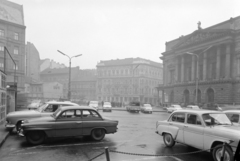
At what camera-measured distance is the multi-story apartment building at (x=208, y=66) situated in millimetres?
42531

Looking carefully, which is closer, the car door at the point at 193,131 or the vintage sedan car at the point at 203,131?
the vintage sedan car at the point at 203,131

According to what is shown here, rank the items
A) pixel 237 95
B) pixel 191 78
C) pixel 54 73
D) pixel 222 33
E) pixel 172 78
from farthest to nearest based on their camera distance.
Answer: pixel 54 73, pixel 172 78, pixel 191 78, pixel 222 33, pixel 237 95

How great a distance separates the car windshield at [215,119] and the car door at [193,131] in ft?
0.74

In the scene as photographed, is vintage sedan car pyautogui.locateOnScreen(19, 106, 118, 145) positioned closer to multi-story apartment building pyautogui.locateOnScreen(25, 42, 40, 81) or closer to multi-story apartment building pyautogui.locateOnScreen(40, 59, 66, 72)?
multi-story apartment building pyautogui.locateOnScreen(25, 42, 40, 81)

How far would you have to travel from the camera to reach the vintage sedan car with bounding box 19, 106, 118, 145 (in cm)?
836

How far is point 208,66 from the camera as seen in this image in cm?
5072

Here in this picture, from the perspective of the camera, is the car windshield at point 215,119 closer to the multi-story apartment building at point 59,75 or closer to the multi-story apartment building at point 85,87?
the multi-story apartment building at point 85,87

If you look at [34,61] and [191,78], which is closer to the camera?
[191,78]

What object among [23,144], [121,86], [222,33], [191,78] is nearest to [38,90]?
[121,86]

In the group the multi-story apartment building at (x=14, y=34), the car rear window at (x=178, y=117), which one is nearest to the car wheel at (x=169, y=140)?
the car rear window at (x=178, y=117)

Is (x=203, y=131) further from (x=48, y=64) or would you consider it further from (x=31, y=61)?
(x=48, y=64)

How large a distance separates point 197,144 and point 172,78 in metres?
56.8

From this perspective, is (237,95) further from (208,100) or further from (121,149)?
(121,149)

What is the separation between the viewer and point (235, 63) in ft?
142
